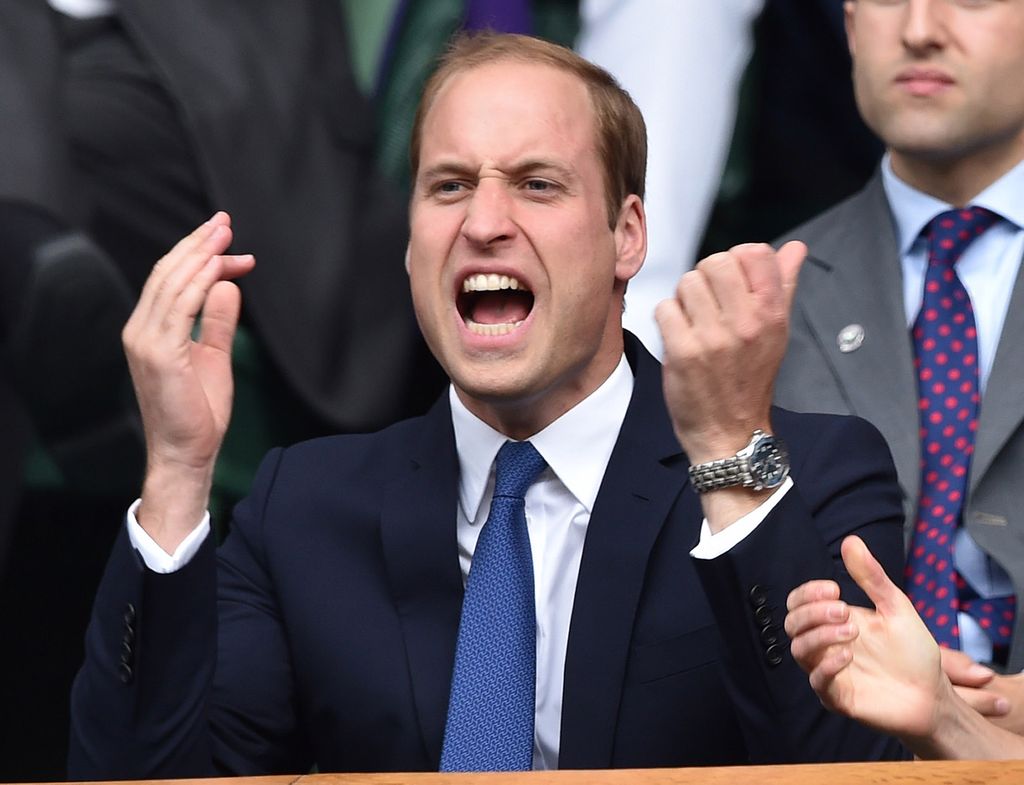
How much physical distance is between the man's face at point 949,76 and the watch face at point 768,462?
3.19 ft

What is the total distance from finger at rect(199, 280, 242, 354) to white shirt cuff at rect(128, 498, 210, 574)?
18cm

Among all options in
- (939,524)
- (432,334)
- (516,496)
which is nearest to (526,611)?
(516,496)

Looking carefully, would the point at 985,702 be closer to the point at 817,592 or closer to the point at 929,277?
the point at 817,592

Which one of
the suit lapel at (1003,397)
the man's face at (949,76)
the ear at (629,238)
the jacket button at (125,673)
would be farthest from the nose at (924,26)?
the jacket button at (125,673)

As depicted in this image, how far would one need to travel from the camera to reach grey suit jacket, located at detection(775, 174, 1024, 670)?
2346 mm

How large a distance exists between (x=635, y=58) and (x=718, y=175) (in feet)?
0.75

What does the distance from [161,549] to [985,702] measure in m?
0.80

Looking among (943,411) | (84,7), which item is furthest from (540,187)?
(84,7)

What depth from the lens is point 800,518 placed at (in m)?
1.69

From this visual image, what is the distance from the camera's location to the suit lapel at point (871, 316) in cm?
240

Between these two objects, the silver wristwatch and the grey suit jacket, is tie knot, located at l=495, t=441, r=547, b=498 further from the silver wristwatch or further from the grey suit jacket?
the grey suit jacket

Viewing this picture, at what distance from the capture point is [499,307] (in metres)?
2.06

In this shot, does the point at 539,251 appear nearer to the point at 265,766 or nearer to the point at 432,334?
the point at 432,334

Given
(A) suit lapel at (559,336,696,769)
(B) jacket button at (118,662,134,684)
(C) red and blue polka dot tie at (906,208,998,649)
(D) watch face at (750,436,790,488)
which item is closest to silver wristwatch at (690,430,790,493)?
(D) watch face at (750,436,790,488)
